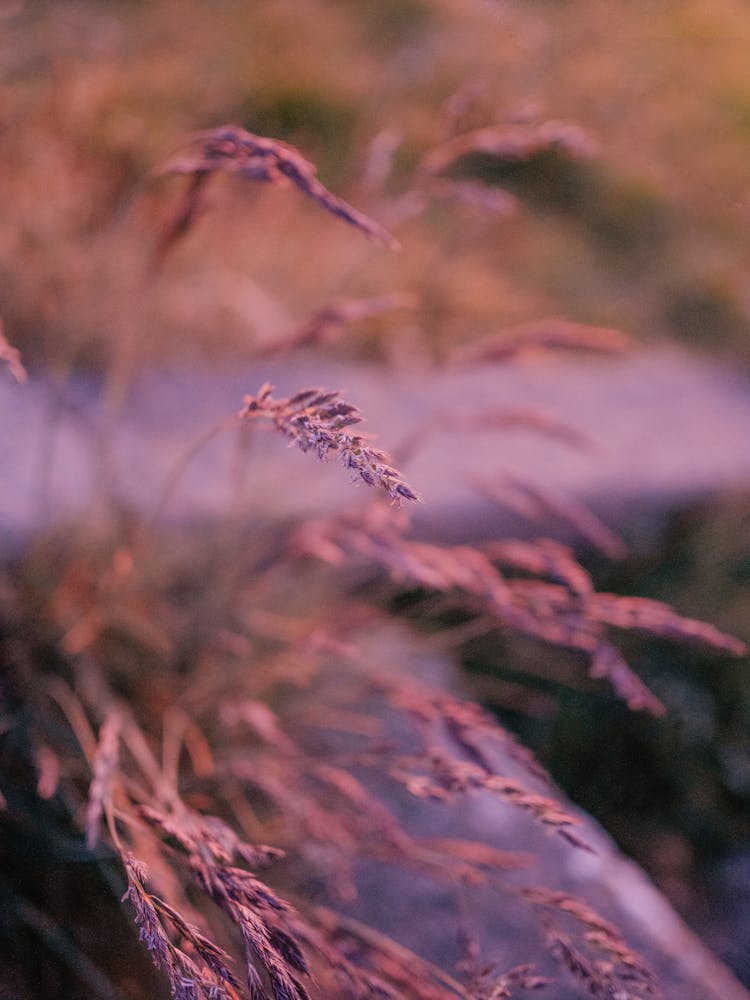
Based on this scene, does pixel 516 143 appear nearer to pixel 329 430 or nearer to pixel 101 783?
pixel 329 430

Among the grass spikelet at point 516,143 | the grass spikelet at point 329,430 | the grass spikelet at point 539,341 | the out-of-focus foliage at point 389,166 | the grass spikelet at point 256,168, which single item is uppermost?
the out-of-focus foliage at point 389,166

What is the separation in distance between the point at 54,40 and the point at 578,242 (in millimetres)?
2393

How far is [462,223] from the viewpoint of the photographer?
3348 mm

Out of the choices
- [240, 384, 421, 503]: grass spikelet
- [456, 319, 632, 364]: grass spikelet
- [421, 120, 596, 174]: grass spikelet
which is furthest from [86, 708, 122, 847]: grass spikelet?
[421, 120, 596, 174]: grass spikelet

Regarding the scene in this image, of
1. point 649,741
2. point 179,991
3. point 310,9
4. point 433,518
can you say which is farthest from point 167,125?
point 179,991

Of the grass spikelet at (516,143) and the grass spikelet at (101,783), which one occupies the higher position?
the grass spikelet at (516,143)

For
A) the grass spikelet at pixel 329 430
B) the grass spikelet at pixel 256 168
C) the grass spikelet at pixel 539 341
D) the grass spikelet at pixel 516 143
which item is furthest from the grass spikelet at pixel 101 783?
the grass spikelet at pixel 516 143

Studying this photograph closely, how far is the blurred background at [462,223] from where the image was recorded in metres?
1.83

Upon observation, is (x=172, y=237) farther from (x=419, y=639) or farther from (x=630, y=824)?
(x=630, y=824)

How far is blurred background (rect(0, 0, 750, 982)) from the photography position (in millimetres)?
1825

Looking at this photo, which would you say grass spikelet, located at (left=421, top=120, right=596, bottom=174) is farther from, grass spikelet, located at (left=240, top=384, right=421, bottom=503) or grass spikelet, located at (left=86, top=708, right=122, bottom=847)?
grass spikelet, located at (left=86, top=708, right=122, bottom=847)

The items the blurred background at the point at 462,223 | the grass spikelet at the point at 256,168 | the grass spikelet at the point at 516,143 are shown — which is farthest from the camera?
the blurred background at the point at 462,223

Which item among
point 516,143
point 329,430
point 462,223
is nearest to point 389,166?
point 516,143

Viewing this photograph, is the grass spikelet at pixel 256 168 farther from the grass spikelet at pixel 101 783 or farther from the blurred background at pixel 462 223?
the grass spikelet at pixel 101 783
